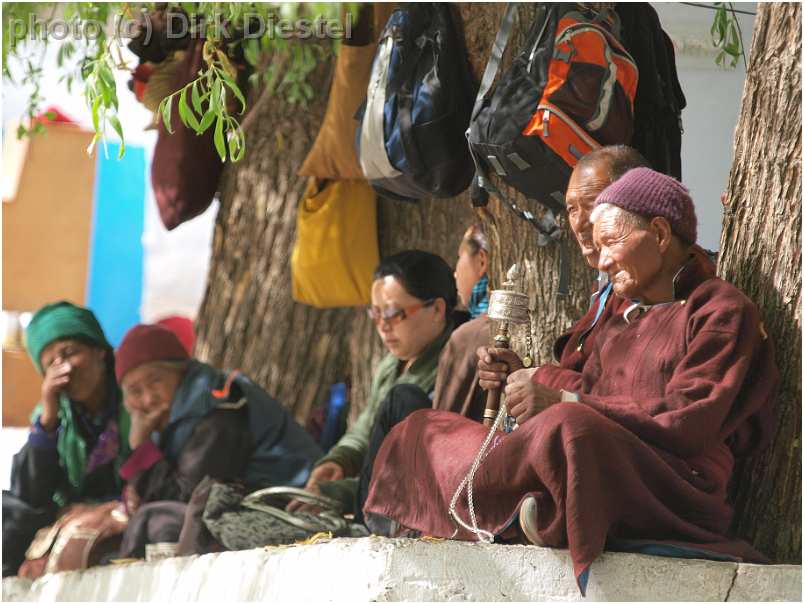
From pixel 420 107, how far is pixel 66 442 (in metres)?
2.47

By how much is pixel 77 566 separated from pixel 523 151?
107 inches

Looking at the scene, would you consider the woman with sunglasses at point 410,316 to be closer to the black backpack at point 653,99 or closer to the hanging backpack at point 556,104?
the hanging backpack at point 556,104

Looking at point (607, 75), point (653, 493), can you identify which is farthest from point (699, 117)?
point (653, 493)

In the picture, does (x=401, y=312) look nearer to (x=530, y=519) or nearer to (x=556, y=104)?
(x=556, y=104)

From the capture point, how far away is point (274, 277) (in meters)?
7.74

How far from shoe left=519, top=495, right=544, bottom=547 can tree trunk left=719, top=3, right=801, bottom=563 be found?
0.73m

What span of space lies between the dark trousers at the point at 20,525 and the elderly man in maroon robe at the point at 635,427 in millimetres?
2814

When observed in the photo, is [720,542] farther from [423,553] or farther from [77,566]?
[77,566]

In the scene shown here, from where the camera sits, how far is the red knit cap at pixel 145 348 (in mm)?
6398

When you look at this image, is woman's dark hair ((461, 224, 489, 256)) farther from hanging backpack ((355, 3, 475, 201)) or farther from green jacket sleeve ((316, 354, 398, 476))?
green jacket sleeve ((316, 354, 398, 476))

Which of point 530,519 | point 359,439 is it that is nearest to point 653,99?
point 530,519

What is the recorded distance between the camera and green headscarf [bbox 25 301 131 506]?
6.50m

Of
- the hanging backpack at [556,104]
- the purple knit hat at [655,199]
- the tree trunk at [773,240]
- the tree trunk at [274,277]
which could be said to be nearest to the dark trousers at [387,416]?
the hanging backpack at [556,104]

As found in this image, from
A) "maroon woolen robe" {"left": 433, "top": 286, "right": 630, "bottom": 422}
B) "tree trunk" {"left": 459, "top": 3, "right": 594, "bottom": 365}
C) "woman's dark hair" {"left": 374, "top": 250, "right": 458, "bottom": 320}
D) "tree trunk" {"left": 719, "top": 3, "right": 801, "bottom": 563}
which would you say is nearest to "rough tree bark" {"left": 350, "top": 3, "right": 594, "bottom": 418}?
"tree trunk" {"left": 459, "top": 3, "right": 594, "bottom": 365}
